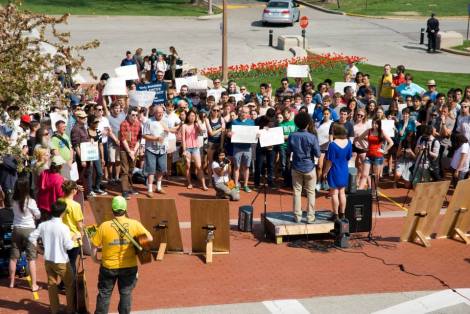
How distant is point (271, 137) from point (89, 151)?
3.82 meters

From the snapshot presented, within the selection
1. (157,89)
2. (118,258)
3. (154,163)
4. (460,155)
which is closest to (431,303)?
(118,258)

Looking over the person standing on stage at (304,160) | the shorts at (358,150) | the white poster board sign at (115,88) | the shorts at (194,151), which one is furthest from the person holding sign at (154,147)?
the shorts at (358,150)

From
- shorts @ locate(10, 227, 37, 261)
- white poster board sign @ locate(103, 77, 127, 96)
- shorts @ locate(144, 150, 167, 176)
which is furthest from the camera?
white poster board sign @ locate(103, 77, 127, 96)

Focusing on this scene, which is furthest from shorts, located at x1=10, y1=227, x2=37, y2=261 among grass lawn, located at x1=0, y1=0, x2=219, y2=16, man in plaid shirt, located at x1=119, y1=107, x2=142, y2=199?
grass lawn, located at x1=0, y1=0, x2=219, y2=16

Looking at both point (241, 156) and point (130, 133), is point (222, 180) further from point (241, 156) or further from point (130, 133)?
point (130, 133)

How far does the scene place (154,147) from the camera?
17.3 meters

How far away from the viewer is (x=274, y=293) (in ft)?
40.8

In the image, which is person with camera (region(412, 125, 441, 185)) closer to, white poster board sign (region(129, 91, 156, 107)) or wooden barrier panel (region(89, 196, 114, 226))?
white poster board sign (region(129, 91, 156, 107))

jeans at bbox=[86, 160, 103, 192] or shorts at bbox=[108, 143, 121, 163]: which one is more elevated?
shorts at bbox=[108, 143, 121, 163]

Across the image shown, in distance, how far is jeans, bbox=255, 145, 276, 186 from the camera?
18.0m

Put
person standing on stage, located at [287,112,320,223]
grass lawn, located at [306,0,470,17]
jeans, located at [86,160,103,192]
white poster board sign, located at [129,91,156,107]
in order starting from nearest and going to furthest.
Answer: person standing on stage, located at [287,112,320,223] < jeans, located at [86,160,103,192] < white poster board sign, located at [129,91,156,107] < grass lawn, located at [306,0,470,17]

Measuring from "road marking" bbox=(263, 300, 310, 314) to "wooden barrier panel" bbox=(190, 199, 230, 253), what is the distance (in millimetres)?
1988

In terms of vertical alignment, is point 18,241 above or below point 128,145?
below

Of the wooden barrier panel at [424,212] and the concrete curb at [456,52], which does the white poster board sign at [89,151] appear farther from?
the concrete curb at [456,52]
